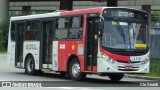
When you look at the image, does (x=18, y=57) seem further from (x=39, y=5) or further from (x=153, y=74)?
(x=39, y=5)

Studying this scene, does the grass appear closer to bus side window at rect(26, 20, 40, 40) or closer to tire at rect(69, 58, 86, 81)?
tire at rect(69, 58, 86, 81)

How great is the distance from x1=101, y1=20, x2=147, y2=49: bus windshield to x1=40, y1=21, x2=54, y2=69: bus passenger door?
4101 millimetres

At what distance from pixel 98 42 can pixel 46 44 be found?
441cm

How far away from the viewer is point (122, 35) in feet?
59.8

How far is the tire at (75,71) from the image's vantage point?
62.6ft

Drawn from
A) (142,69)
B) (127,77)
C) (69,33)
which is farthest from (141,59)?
(127,77)

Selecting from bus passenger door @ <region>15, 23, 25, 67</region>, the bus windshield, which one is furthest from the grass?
bus passenger door @ <region>15, 23, 25, 67</region>

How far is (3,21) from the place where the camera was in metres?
64.9

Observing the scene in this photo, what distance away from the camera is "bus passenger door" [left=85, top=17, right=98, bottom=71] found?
18438mm

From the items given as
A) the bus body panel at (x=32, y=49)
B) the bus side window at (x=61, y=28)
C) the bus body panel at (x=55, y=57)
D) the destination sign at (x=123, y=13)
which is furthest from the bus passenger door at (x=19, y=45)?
the destination sign at (x=123, y=13)

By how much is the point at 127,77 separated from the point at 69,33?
15.4 feet

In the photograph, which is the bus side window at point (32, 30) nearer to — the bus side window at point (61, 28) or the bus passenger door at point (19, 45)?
the bus passenger door at point (19, 45)

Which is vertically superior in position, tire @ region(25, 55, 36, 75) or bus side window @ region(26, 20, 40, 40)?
bus side window @ region(26, 20, 40, 40)

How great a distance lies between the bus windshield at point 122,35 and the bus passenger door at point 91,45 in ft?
1.87
